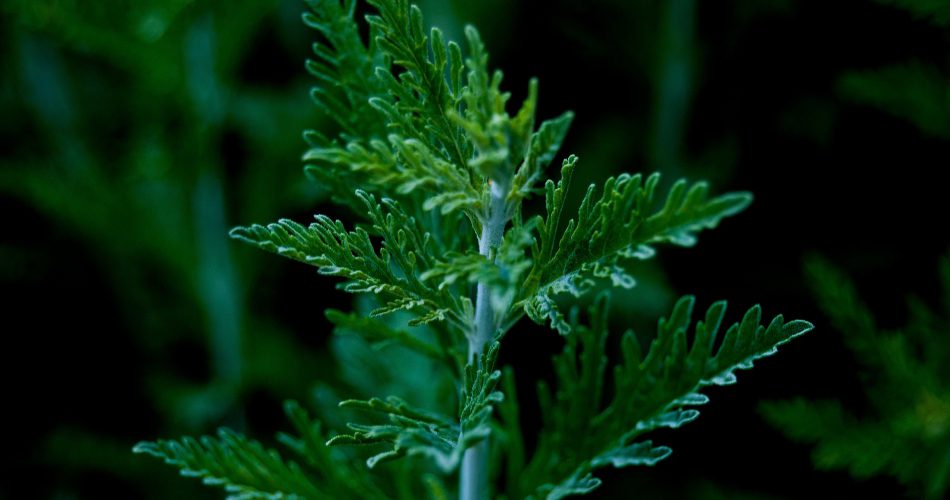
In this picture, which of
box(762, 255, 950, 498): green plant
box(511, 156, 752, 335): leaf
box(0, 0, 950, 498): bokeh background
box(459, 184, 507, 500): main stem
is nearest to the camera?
box(511, 156, 752, 335): leaf

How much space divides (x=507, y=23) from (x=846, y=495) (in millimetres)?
1105

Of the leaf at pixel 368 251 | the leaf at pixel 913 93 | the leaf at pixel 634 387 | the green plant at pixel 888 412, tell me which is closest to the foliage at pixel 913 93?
the leaf at pixel 913 93

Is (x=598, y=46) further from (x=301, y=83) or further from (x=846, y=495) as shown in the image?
(x=846, y=495)

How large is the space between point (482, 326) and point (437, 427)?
9 centimetres

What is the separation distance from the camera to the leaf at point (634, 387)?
65 cm

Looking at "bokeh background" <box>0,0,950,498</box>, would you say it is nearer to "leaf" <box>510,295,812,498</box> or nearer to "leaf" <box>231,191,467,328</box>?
"leaf" <box>510,295,812,498</box>

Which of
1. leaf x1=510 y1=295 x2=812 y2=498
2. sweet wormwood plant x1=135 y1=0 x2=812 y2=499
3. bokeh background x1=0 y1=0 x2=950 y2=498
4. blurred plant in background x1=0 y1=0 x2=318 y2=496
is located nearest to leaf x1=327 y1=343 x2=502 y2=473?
sweet wormwood plant x1=135 y1=0 x2=812 y2=499

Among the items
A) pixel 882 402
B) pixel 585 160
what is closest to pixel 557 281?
pixel 882 402

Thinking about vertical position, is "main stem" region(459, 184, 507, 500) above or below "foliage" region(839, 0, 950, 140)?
below

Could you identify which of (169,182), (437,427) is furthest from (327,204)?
(437,427)

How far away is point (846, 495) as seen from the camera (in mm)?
1548

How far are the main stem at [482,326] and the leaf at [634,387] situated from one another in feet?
0.18

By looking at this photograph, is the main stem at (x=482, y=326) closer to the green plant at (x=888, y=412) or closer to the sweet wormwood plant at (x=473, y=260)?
the sweet wormwood plant at (x=473, y=260)

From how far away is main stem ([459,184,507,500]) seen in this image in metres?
0.69
